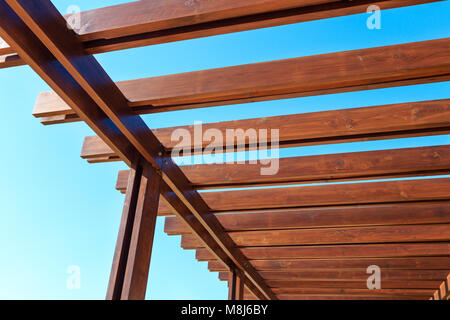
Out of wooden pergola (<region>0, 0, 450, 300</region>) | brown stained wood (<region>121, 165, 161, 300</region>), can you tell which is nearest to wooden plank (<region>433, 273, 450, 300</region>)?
wooden pergola (<region>0, 0, 450, 300</region>)

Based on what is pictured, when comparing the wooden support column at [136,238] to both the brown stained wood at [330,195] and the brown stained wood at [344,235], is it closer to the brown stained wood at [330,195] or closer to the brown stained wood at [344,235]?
the brown stained wood at [330,195]

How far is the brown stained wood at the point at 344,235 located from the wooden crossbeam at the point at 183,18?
251cm

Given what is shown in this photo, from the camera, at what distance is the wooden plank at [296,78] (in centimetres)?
213

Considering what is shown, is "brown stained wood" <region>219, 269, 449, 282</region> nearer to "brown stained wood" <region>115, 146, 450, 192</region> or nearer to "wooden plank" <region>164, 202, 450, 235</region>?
"wooden plank" <region>164, 202, 450, 235</region>

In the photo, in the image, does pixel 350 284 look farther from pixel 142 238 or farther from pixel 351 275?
pixel 142 238

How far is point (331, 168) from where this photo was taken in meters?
3.07

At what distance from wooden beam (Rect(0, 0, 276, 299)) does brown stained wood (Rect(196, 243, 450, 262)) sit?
5.02 ft

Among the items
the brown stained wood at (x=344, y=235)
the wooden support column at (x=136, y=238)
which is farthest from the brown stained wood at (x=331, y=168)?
the brown stained wood at (x=344, y=235)

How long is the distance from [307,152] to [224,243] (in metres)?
1.39

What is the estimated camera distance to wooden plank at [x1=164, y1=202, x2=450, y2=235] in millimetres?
3549

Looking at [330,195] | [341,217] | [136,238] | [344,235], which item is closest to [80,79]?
[136,238]

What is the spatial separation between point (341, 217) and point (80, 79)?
2.54 metres
